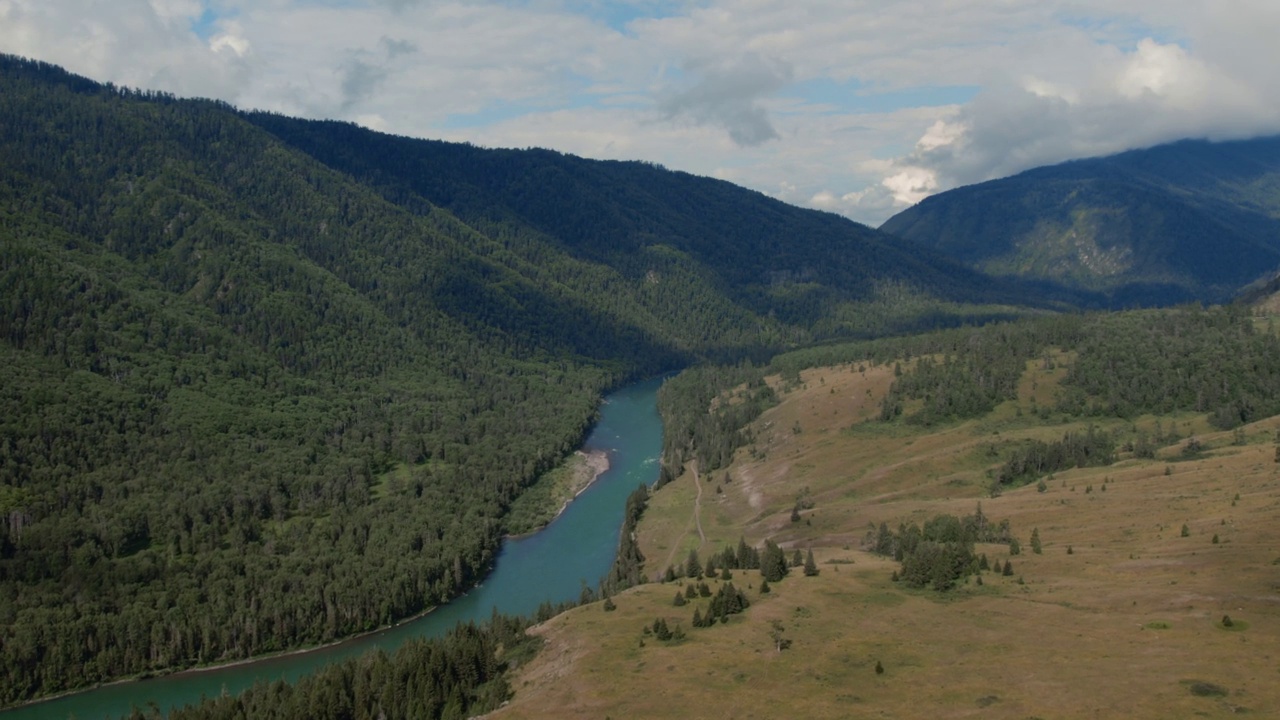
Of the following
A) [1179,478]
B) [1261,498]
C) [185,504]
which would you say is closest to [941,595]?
[1261,498]

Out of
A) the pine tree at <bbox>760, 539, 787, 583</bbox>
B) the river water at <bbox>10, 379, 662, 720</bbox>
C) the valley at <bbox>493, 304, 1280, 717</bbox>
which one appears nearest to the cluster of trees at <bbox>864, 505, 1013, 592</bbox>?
the valley at <bbox>493, 304, 1280, 717</bbox>

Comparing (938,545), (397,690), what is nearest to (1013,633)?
(938,545)

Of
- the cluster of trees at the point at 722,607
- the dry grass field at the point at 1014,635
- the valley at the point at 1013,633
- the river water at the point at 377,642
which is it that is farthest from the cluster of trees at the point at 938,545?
the river water at the point at 377,642

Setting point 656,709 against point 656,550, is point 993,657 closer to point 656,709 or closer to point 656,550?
point 656,709

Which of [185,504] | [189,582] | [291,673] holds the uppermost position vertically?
[185,504]

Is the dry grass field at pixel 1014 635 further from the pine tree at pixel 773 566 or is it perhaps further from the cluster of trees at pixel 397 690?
the cluster of trees at pixel 397 690

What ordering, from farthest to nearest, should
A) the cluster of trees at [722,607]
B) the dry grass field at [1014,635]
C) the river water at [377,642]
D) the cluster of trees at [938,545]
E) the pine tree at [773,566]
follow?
the pine tree at [773,566] → the river water at [377,642] → the cluster of trees at [938,545] → the cluster of trees at [722,607] → the dry grass field at [1014,635]

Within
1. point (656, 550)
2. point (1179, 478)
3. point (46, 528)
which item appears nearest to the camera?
point (1179, 478)

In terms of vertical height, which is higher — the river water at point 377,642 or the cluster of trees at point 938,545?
the cluster of trees at point 938,545

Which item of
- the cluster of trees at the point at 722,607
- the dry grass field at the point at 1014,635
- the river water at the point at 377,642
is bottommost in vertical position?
the river water at the point at 377,642

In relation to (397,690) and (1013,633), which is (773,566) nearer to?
(1013,633)

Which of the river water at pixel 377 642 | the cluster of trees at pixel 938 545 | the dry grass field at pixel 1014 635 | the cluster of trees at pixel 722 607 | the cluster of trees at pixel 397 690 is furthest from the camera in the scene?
the river water at pixel 377 642
